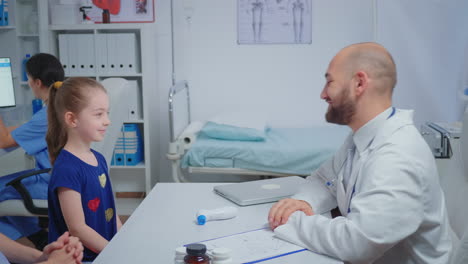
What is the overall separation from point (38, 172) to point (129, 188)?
76.3 inches

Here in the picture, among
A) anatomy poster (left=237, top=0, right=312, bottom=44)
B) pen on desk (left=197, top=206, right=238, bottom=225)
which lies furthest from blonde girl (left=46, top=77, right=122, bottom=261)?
anatomy poster (left=237, top=0, right=312, bottom=44)

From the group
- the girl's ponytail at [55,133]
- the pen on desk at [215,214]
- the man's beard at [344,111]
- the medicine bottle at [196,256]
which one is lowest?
the pen on desk at [215,214]

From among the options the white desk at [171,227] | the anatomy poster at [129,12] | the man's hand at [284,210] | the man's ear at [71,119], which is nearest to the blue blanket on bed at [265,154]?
the anatomy poster at [129,12]

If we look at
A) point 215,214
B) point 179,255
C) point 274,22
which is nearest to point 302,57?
point 274,22

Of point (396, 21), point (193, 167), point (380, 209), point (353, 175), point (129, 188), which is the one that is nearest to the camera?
point (380, 209)

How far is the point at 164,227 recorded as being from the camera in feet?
4.76

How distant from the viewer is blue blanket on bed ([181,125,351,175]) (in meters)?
3.25

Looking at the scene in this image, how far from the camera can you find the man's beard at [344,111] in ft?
4.82

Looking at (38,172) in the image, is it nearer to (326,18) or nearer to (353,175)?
Result: (353,175)

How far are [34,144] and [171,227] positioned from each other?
51.7 inches

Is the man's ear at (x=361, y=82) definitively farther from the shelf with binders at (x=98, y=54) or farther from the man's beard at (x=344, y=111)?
the shelf with binders at (x=98, y=54)

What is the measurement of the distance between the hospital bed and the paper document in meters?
1.88

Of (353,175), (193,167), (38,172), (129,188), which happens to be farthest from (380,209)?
(129,188)

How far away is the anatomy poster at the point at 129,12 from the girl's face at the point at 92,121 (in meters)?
2.42
